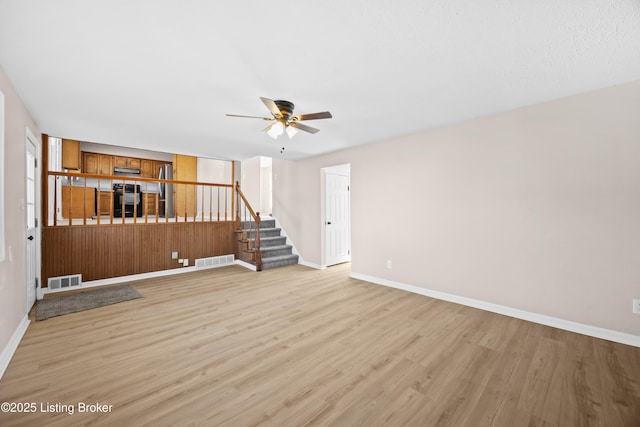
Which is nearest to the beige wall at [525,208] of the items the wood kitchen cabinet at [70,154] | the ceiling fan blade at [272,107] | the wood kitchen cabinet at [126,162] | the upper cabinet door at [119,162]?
the ceiling fan blade at [272,107]

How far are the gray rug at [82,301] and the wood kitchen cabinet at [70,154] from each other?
335cm

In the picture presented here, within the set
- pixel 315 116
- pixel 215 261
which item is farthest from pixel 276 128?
pixel 215 261

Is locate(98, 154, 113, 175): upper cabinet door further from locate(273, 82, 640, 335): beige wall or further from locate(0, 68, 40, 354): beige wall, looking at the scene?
locate(273, 82, 640, 335): beige wall

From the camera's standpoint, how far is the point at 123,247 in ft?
15.3

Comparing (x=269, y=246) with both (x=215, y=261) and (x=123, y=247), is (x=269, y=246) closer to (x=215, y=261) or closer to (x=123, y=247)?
(x=215, y=261)

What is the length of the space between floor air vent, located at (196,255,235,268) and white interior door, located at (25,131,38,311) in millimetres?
2369

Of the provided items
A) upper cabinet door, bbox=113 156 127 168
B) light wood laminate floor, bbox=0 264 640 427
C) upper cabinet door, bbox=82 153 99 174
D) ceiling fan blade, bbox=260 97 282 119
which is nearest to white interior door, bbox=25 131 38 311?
light wood laminate floor, bbox=0 264 640 427

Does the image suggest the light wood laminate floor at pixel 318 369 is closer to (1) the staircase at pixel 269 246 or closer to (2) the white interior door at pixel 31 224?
(2) the white interior door at pixel 31 224

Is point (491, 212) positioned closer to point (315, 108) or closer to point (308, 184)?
point (315, 108)

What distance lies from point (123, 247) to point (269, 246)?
2.77 meters

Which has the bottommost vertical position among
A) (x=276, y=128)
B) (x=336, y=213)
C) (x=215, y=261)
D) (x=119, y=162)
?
(x=215, y=261)

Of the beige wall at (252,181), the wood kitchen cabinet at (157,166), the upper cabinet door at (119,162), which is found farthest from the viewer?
the beige wall at (252,181)

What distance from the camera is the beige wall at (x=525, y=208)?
250 centimetres

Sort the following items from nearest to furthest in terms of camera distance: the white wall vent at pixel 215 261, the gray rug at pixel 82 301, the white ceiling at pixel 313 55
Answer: the white ceiling at pixel 313 55 < the gray rug at pixel 82 301 < the white wall vent at pixel 215 261
